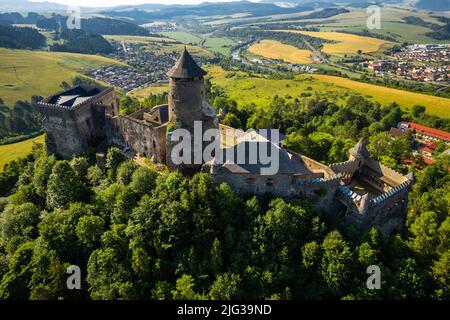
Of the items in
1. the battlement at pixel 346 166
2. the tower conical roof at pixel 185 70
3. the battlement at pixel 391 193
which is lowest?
the battlement at pixel 391 193

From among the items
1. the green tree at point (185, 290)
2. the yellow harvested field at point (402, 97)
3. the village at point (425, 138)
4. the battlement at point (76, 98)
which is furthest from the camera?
the yellow harvested field at point (402, 97)

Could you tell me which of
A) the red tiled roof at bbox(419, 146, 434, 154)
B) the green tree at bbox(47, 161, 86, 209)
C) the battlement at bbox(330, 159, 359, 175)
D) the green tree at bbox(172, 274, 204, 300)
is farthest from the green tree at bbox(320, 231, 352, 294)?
the red tiled roof at bbox(419, 146, 434, 154)

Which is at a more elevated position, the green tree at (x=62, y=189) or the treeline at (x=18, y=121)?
the green tree at (x=62, y=189)

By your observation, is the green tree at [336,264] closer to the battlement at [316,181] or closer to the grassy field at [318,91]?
the battlement at [316,181]

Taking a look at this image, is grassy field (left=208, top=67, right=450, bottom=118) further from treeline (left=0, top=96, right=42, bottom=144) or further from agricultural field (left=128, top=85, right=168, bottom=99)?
treeline (left=0, top=96, right=42, bottom=144)

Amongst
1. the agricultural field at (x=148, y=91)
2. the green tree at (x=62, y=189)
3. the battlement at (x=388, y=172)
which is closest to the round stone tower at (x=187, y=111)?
the green tree at (x=62, y=189)

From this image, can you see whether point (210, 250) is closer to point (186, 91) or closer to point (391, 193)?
point (186, 91)

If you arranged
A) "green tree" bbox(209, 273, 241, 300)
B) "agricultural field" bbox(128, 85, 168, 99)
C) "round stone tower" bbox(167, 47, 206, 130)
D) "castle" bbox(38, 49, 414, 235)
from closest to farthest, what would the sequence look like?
"green tree" bbox(209, 273, 241, 300) → "castle" bbox(38, 49, 414, 235) → "round stone tower" bbox(167, 47, 206, 130) → "agricultural field" bbox(128, 85, 168, 99)
